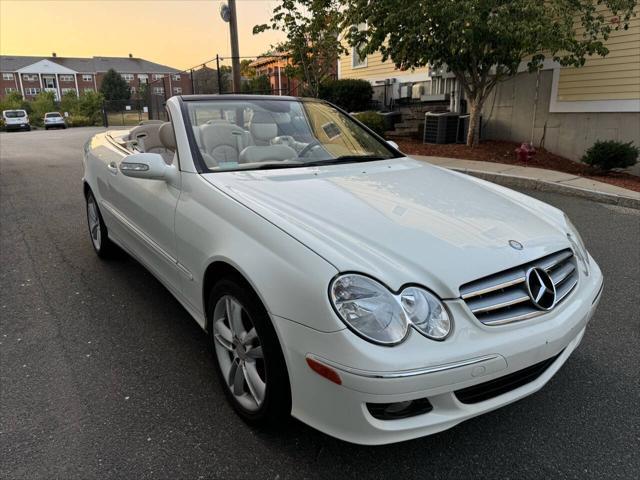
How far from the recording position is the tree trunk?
36.8 feet

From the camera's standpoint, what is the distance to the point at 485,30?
30.6 ft

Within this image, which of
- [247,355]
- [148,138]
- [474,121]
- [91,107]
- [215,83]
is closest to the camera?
[247,355]

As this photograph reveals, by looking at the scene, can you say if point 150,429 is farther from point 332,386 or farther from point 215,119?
point 215,119

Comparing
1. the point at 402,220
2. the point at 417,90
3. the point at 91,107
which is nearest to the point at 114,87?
the point at 91,107

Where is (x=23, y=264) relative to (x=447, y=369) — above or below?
below

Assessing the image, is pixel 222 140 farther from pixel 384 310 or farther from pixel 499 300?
pixel 499 300

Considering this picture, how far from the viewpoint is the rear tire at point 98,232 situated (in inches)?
181

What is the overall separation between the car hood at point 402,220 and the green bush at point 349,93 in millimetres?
14350

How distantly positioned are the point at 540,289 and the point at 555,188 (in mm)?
6468

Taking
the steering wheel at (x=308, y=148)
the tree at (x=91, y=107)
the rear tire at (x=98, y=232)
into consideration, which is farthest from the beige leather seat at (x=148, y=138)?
the tree at (x=91, y=107)

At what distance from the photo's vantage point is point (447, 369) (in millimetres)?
1764

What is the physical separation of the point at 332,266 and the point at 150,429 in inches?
50.4

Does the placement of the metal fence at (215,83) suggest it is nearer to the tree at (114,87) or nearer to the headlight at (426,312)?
the headlight at (426,312)

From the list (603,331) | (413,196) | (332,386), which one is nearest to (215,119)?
(413,196)
